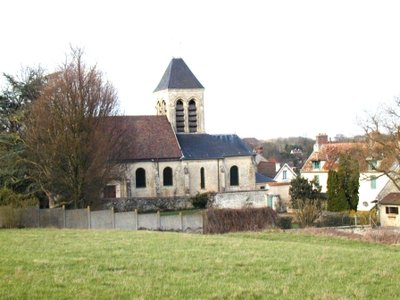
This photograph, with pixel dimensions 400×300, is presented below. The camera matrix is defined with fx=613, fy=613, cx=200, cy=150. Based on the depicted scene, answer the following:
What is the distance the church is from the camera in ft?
160

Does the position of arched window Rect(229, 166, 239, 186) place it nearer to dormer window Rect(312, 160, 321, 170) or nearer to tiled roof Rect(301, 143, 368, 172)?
tiled roof Rect(301, 143, 368, 172)

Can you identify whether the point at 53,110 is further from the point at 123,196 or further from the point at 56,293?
the point at 56,293

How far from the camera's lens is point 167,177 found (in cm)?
4994

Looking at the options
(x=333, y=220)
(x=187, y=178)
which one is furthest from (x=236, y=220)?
(x=187, y=178)

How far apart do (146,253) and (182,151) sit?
34.3m

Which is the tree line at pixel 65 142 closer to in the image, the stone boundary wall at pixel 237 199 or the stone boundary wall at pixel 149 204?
the stone boundary wall at pixel 149 204

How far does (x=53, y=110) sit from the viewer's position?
34844 millimetres

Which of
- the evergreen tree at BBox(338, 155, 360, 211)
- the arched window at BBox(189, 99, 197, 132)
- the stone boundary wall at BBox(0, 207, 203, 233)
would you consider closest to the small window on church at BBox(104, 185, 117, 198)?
the arched window at BBox(189, 99, 197, 132)

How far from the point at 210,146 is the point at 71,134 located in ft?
62.7

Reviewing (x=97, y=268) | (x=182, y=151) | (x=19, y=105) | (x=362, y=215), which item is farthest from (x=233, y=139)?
(x=97, y=268)

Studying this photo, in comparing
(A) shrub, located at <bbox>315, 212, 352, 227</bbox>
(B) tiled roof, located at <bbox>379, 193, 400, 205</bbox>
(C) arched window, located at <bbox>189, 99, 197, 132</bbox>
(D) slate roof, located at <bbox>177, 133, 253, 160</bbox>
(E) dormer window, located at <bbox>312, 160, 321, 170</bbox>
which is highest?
(C) arched window, located at <bbox>189, 99, 197, 132</bbox>

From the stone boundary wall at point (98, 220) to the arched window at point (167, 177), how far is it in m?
16.2

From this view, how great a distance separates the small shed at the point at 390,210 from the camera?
144 ft

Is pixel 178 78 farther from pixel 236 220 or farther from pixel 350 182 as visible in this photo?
pixel 236 220
